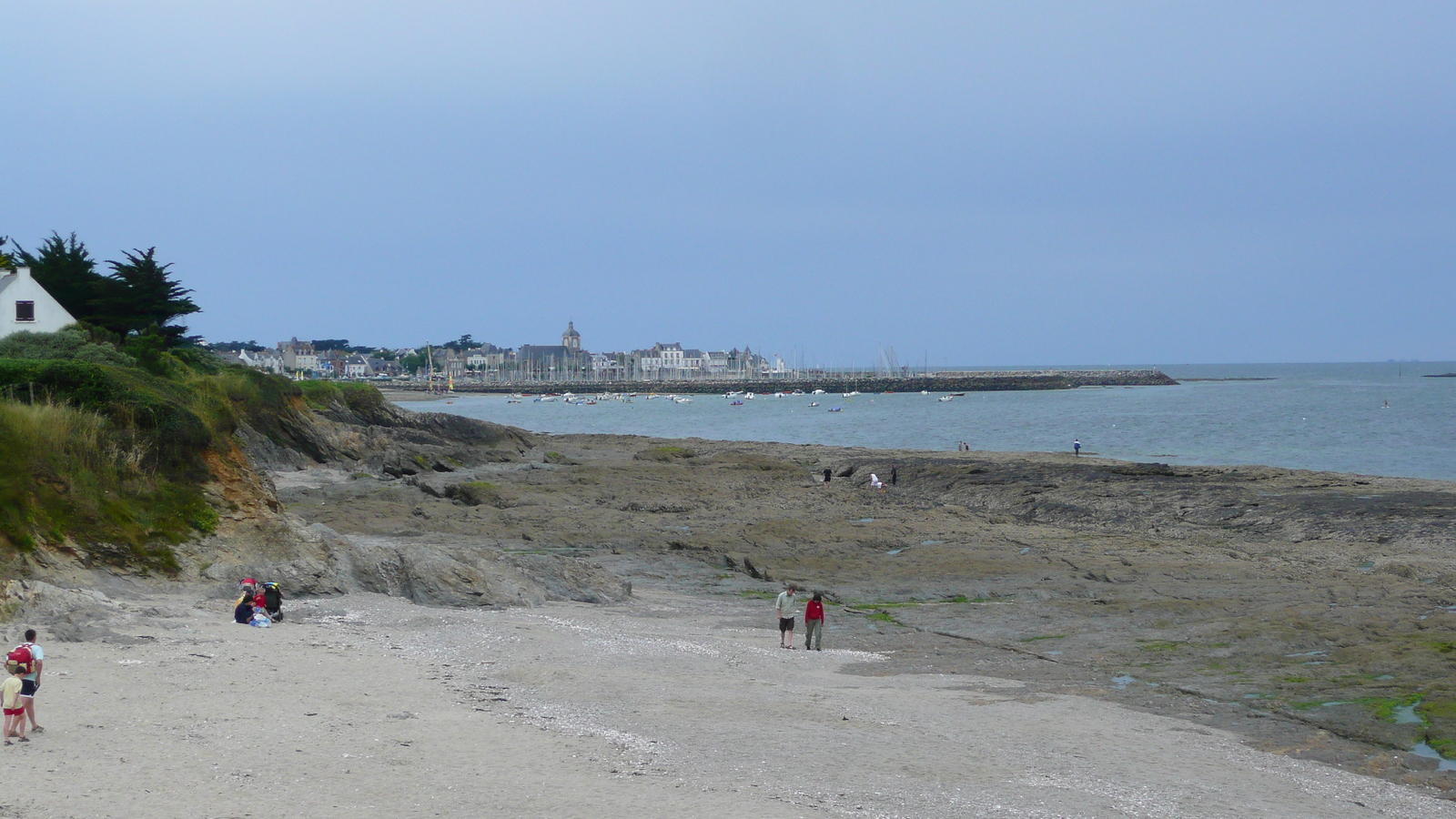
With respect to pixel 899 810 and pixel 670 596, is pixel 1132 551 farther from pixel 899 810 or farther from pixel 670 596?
pixel 899 810

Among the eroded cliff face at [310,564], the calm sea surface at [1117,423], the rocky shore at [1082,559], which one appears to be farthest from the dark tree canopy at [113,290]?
the calm sea surface at [1117,423]

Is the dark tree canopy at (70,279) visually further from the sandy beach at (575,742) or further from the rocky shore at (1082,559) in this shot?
the sandy beach at (575,742)

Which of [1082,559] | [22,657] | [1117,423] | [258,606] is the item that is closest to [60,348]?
[258,606]

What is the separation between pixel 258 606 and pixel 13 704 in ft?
21.4

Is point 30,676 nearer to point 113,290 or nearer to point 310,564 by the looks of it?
point 310,564

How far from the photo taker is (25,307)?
3844 cm

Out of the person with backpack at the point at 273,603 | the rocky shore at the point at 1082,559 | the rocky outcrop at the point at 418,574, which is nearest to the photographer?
the rocky shore at the point at 1082,559

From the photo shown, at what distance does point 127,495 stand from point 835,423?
89.5m

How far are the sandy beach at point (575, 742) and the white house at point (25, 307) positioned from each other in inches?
1096

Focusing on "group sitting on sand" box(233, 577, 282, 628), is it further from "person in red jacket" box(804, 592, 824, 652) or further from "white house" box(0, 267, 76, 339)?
"white house" box(0, 267, 76, 339)

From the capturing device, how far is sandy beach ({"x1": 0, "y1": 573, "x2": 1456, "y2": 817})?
9633 mm

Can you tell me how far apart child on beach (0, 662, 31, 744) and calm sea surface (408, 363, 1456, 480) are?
53.7m

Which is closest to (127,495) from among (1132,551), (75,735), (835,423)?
(75,735)

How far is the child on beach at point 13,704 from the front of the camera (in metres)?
10.0
